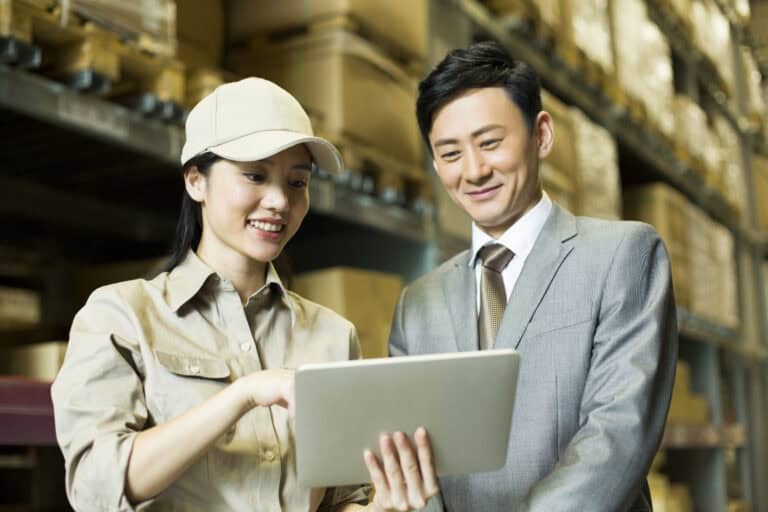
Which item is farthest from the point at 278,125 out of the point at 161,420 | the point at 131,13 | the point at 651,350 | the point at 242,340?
the point at 131,13

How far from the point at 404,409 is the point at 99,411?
52cm

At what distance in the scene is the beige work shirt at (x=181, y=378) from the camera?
153 centimetres

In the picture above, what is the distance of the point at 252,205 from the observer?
175cm

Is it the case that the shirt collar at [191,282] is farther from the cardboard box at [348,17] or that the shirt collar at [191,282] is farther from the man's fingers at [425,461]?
the cardboard box at [348,17]

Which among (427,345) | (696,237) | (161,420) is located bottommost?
(161,420)

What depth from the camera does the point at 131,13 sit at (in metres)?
2.79

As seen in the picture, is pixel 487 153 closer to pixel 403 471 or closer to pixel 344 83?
pixel 403 471

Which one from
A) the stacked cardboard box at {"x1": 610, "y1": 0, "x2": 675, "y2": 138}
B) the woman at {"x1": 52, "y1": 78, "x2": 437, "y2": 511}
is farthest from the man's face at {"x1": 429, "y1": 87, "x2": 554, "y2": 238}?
the stacked cardboard box at {"x1": 610, "y1": 0, "x2": 675, "y2": 138}

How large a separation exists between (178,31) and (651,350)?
257cm

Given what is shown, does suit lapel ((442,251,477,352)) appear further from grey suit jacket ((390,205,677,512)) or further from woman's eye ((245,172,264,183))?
woman's eye ((245,172,264,183))

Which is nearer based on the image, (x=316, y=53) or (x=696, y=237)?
(x=316, y=53)

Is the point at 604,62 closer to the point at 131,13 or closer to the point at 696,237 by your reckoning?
the point at 696,237

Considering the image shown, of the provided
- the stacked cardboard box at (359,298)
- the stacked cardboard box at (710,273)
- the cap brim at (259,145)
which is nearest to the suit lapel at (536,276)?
the cap brim at (259,145)

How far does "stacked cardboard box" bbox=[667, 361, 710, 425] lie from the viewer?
684cm
